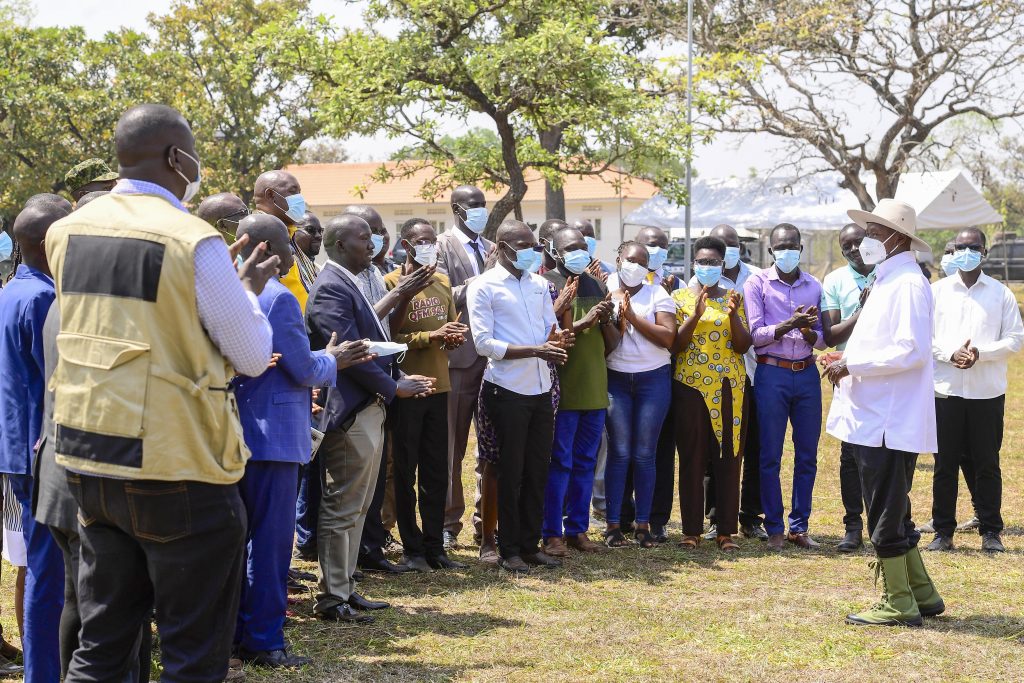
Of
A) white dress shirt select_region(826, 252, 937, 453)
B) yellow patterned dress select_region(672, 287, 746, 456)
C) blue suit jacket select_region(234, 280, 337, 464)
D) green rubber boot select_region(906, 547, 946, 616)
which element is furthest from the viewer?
yellow patterned dress select_region(672, 287, 746, 456)

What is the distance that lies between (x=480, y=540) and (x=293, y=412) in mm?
3166

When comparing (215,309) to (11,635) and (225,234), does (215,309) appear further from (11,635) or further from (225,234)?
(11,635)

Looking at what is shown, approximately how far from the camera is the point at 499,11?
15531mm

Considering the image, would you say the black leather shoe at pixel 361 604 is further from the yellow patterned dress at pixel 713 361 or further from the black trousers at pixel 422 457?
the yellow patterned dress at pixel 713 361

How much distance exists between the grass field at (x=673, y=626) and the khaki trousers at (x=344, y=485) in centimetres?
34

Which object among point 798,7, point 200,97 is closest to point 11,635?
point 798,7

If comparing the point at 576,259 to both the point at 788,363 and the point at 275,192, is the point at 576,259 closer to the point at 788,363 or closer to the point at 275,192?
the point at 788,363

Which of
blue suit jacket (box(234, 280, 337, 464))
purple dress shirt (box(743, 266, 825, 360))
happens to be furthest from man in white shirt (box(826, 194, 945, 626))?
blue suit jacket (box(234, 280, 337, 464))

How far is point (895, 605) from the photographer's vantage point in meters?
5.80

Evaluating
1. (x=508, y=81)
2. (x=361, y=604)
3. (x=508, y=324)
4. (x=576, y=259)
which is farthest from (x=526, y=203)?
(x=361, y=604)

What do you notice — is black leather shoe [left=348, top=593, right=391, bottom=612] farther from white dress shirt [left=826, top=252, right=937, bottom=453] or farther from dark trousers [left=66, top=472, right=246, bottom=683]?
white dress shirt [left=826, top=252, right=937, bottom=453]

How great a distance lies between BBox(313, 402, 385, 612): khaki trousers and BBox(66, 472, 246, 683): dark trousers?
7.34 ft

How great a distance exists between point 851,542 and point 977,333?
176 centimetres

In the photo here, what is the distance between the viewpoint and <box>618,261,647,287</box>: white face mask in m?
7.56
